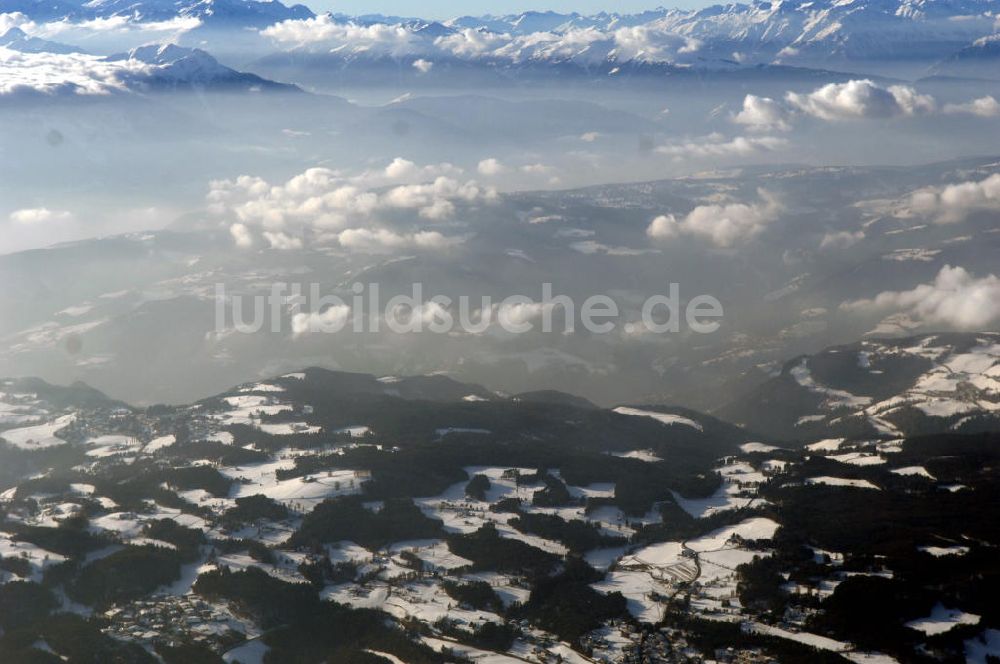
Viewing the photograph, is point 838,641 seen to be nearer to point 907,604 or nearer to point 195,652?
point 907,604

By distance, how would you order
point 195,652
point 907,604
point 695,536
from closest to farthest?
point 195,652 → point 907,604 → point 695,536

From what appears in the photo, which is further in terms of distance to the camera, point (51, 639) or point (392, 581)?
point (392, 581)

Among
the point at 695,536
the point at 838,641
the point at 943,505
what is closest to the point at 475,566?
the point at 695,536

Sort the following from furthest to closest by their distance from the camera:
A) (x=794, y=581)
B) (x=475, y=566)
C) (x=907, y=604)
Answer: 1. (x=475, y=566)
2. (x=794, y=581)
3. (x=907, y=604)

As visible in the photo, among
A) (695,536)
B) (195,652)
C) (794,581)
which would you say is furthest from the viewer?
(695,536)

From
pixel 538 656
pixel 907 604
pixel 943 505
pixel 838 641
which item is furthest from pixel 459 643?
pixel 943 505

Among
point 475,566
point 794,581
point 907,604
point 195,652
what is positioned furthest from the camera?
point 475,566

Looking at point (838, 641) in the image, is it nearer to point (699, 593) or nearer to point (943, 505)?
point (699, 593)

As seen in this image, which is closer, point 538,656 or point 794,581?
point 538,656

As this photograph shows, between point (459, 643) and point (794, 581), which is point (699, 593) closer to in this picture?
point (794, 581)
